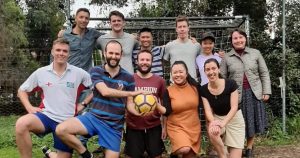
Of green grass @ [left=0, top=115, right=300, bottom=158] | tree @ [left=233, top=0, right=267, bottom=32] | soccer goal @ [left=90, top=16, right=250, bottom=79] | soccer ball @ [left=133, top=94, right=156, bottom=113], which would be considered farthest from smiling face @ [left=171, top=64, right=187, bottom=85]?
tree @ [left=233, top=0, right=267, bottom=32]

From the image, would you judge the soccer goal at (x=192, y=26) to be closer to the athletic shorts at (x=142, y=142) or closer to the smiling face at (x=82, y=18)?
the smiling face at (x=82, y=18)

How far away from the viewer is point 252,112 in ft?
22.1

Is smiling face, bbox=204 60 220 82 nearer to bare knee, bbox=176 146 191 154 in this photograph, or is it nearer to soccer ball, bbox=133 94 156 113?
soccer ball, bbox=133 94 156 113

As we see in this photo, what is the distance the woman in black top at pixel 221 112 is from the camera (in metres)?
5.75

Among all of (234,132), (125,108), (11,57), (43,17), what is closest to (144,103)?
(125,108)

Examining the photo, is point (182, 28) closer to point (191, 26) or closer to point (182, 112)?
point (182, 112)

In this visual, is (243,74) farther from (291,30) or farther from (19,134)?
(291,30)

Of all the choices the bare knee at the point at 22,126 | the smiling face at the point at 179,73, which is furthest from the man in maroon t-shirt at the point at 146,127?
the bare knee at the point at 22,126

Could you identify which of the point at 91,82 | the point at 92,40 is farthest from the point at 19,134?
the point at 92,40

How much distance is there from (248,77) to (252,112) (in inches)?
→ 20.6

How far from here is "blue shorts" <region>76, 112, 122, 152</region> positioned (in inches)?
219

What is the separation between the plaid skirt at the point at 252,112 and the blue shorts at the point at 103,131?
84.0 inches

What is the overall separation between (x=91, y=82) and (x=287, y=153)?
11.7 feet

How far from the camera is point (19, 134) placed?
5555 mm
